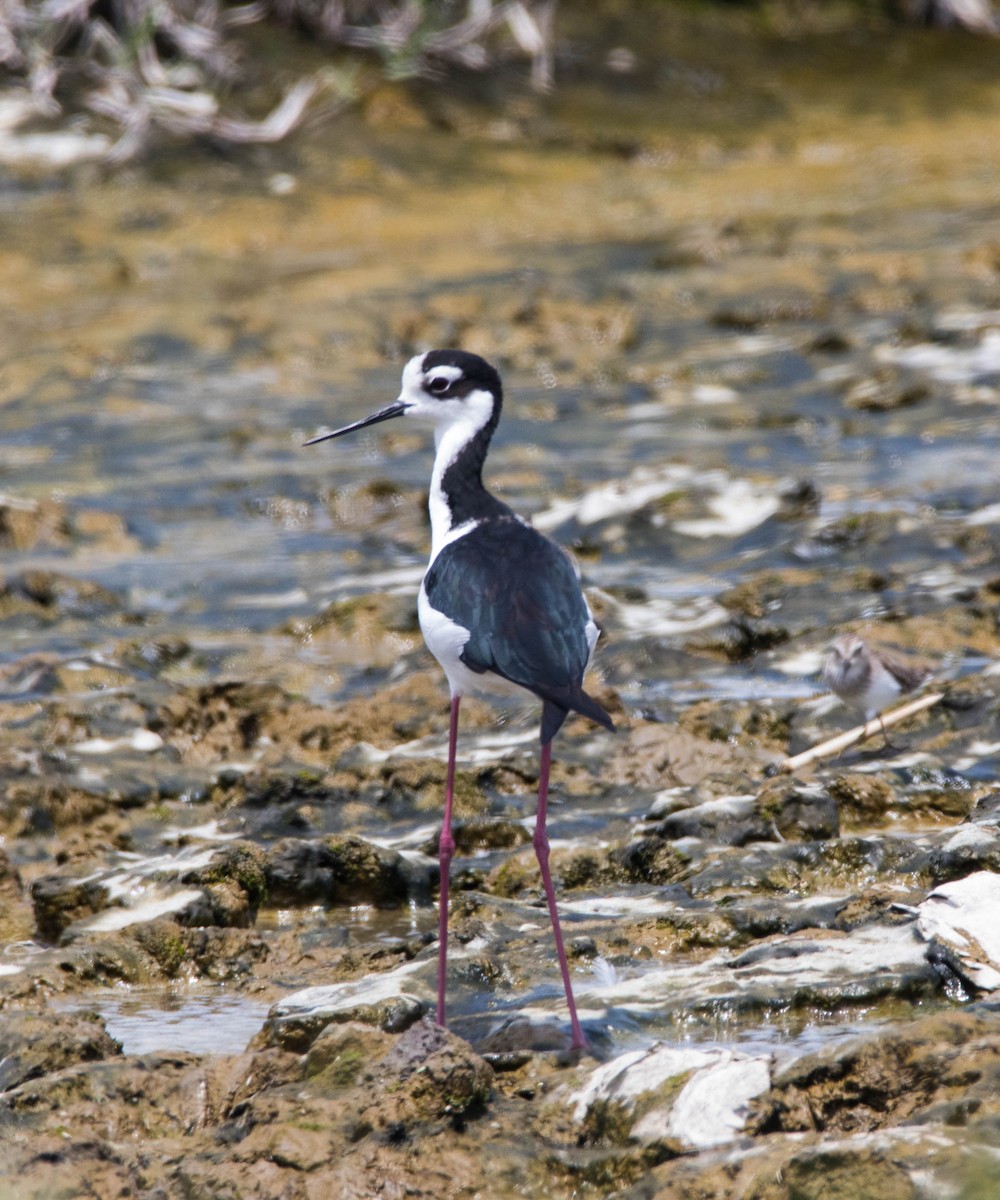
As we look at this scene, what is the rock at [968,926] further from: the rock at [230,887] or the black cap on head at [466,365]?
the black cap on head at [466,365]

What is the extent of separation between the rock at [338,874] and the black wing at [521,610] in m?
0.81

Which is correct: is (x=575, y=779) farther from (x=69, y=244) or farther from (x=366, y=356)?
(x=69, y=244)

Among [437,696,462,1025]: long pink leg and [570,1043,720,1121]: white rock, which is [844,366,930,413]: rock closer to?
A: [437,696,462,1025]: long pink leg

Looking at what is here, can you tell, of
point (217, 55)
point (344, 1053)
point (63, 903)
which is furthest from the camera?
point (217, 55)

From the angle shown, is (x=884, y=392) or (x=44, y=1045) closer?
(x=44, y=1045)

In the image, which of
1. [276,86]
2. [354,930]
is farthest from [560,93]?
[354,930]

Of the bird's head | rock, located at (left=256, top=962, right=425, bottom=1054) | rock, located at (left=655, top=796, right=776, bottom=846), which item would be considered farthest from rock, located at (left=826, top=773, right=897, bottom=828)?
rock, located at (left=256, top=962, right=425, bottom=1054)

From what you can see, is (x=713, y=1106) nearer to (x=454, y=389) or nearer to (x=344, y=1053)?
(x=344, y=1053)

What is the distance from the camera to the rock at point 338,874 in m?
4.81

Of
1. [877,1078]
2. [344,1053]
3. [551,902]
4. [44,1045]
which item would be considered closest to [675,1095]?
[877,1078]

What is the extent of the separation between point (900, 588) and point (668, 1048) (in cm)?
378

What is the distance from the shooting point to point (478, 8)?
13258mm

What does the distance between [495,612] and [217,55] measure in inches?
364

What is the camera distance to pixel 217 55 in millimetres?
12445
